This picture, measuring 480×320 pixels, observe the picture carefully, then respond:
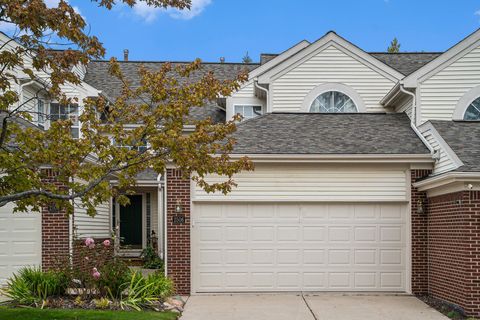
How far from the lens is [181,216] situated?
1471cm

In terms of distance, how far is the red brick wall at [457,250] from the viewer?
12.1 m

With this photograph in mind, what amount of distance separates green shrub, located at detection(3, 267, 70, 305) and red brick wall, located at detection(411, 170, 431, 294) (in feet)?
25.7

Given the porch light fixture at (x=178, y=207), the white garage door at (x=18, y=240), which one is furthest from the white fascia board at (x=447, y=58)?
the white garage door at (x=18, y=240)

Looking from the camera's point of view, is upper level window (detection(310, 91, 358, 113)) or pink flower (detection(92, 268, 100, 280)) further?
upper level window (detection(310, 91, 358, 113))

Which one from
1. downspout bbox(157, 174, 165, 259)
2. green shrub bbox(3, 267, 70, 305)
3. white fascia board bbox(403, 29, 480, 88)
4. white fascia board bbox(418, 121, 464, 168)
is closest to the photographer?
green shrub bbox(3, 267, 70, 305)

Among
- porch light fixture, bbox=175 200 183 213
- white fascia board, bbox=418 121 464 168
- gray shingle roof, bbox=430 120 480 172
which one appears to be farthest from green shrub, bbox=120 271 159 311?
white fascia board, bbox=418 121 464 168

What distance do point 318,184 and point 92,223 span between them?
23.1ft

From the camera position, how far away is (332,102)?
59.9 feet

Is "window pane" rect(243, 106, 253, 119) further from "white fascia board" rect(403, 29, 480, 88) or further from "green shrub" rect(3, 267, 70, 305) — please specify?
"green shrub" rect(3, 267, 70, 305)

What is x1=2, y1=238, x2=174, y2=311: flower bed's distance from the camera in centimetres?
1234

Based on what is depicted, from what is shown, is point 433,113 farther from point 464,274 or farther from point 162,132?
point 162,132

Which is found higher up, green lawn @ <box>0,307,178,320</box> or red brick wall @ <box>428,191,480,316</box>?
red brick wall @ <box>428,191,480,316</box>

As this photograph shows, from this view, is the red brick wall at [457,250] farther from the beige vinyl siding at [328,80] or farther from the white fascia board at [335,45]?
the white fascia board at [335,45]

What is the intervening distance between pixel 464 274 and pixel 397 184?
318 cm
